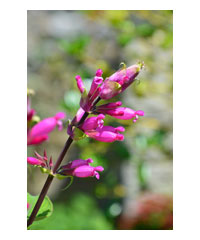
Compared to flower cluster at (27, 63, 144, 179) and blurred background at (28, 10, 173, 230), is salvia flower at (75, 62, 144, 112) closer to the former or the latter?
flower cluster at (27, 63, 144, 179)

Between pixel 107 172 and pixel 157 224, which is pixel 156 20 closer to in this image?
pixel 107 172

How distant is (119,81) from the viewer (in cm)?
49

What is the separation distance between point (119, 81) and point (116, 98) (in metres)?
1.19

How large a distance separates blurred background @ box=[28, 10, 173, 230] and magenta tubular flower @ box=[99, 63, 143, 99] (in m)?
1.08

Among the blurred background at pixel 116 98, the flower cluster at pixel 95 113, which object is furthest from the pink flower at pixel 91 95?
the blurred background at pixel 116 98

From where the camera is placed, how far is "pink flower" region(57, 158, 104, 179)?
0.53 metres

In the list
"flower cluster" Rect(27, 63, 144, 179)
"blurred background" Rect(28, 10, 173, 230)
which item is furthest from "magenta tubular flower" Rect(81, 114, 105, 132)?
"blurred background" Rect(28, 10, 173, 230)

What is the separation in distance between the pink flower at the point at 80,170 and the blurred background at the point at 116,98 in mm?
1032

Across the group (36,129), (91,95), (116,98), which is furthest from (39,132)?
(116,98)

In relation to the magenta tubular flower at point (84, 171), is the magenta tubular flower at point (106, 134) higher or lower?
higher

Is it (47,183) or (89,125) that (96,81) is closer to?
(89,125)

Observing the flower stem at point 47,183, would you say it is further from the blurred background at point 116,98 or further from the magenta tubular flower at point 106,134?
the blurred background at point 116,98

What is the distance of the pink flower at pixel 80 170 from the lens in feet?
1.75
